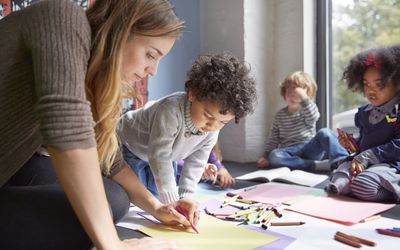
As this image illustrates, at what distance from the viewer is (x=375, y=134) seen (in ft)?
4.93

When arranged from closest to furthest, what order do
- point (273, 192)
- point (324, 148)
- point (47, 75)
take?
1. point (47, 75)
2. point (273, 192)
3. point (324, 148)

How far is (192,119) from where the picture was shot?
1.23 m

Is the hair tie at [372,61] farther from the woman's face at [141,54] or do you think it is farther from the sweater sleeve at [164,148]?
the woman's face at [141,54]

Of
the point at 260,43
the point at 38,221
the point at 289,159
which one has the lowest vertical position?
the point at 289,159

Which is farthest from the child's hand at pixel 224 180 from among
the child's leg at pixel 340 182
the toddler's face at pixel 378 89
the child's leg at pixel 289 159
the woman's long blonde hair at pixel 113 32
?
the woman's long blonde hair at pixel 113 32

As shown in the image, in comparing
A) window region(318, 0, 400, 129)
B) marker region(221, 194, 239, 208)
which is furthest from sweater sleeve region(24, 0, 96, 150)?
window region(318, 0, 400, 129)

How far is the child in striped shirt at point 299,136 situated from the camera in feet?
6.39

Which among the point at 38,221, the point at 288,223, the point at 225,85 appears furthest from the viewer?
the point at 225,85

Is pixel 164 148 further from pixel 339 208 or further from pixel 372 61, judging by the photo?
pixel 372 61

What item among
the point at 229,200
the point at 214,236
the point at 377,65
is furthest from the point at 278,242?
the point at 377,65

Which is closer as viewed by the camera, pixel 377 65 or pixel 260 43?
pixel 377 65

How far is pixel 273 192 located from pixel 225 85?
1.48ft

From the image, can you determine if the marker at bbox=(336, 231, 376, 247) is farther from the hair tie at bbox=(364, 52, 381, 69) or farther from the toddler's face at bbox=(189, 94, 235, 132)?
the hair tie at bbox=(364, 52, 381, 69)

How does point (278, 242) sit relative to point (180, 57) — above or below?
below
